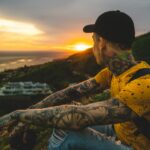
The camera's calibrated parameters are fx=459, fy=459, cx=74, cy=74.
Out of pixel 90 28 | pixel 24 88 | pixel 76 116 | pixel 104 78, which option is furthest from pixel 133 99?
Result: pixel 24 88

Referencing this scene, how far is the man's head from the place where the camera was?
6324mm

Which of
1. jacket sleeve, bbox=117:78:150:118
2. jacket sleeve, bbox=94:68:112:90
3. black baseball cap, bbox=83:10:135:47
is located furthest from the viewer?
jacket sleeve, bbox=94:68:112:90

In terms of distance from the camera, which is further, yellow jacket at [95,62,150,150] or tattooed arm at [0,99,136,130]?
tattooed arm at [0,99,136,130]

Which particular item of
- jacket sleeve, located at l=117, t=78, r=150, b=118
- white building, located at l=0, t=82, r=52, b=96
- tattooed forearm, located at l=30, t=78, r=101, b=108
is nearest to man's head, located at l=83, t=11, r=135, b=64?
jacket sleeve, located at l=117, t=78, r=150, b=118

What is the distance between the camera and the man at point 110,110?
5.80 meters

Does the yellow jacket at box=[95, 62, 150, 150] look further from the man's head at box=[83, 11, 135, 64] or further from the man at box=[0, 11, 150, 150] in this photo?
the man's head at box=[83, 11, 135, 64]

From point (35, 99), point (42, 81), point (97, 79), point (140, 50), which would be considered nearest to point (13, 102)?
point (35, 99)

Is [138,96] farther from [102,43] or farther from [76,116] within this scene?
[102,43]

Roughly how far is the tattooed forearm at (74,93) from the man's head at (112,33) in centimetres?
154

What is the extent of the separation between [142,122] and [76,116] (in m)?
0.86

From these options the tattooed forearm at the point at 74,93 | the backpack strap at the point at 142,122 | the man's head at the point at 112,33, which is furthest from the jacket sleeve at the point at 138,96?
the tattooed forearm at the point at 74,93

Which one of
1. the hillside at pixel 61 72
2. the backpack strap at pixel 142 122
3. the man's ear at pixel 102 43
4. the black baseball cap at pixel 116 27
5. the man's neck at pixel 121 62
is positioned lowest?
the backpack strap at pixel 142 122

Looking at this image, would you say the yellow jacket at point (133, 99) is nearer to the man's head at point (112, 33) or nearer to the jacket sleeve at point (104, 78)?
the man's head at point (112, 33)

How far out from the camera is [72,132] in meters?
6.12
